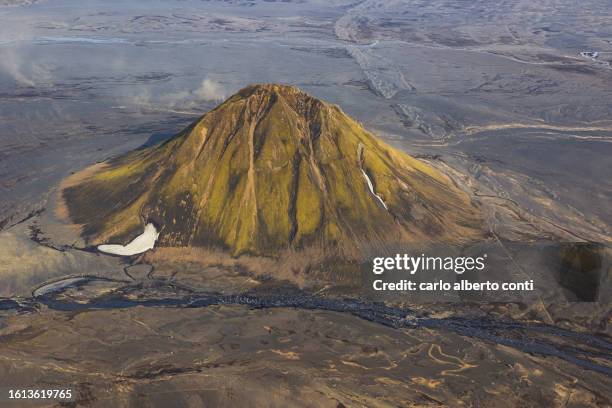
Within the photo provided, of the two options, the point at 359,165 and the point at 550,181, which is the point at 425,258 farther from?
the point at 550,181

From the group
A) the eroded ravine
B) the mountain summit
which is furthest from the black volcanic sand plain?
the mountain summit

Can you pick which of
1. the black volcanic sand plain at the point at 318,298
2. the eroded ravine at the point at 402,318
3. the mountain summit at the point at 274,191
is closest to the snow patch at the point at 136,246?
the mountain summit at the point at 274,191

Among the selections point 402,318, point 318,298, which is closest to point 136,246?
point 318,298

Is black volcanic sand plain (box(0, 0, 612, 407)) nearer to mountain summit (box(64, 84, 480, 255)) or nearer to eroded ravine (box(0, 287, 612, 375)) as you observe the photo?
eroded ravine (box(0, 287, 612, 375))

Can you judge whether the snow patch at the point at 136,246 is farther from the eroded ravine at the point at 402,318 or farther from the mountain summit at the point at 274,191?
the eroded ravine at the point at 402,318

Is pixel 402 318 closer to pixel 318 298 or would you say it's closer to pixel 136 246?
pixel 318 298

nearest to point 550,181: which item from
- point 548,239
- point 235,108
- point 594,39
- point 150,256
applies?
point 548,239
